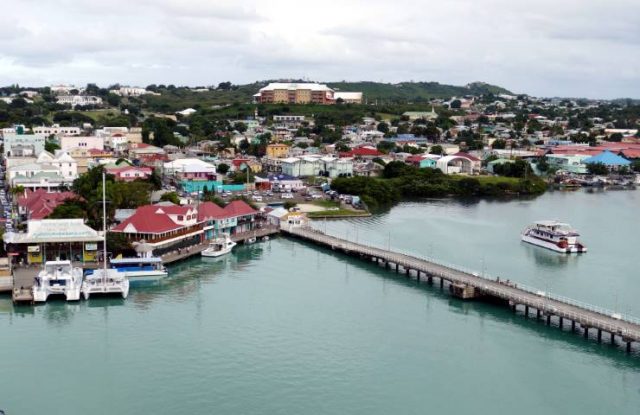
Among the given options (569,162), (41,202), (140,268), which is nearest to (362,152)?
(569,162)

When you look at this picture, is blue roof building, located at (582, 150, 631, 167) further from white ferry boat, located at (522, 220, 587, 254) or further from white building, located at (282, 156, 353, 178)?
white ferry boat, located at (522, 220, 587, 254)

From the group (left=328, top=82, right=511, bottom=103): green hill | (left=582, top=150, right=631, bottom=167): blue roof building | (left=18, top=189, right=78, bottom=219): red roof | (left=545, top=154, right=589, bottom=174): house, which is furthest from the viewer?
(left=328, top=82, right=511, bottom=103): green hill

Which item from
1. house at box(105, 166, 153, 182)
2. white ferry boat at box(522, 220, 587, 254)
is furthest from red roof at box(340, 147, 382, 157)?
white ferry boat at box(522, 220, 587, 254)

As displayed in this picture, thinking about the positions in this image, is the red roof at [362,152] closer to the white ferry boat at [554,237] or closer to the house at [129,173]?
the house at [129,173]

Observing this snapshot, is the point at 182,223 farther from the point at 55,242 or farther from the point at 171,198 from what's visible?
the point at 171,198

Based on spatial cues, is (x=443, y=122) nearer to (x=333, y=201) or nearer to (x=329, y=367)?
(x=333, y=201)

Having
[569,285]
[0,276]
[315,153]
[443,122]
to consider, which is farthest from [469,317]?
[443,122]

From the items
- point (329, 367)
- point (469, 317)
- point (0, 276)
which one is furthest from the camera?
point (0, 276)
